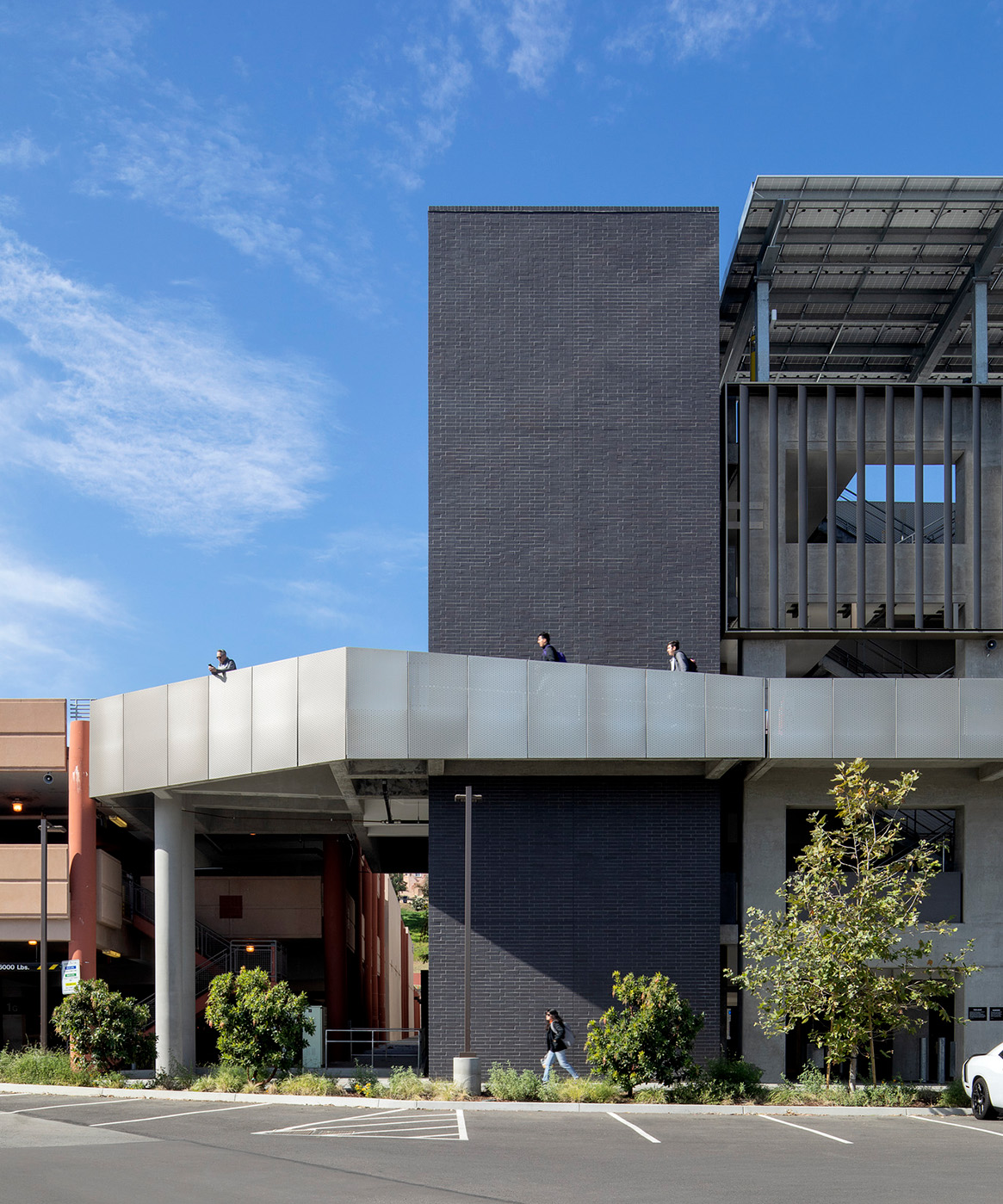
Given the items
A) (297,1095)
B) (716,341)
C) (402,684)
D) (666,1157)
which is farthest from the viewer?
(716,341)

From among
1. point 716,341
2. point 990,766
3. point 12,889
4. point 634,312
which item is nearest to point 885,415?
point 716,341

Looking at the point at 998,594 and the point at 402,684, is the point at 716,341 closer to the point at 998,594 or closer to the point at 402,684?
the point at 998,594

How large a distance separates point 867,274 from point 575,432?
33.8ft

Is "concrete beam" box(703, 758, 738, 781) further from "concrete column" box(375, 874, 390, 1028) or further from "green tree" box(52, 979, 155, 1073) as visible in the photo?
"concrete column" box(375, 874, 390, 1028)

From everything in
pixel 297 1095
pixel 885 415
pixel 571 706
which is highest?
pixel 885 415

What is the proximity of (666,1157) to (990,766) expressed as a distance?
642 inches

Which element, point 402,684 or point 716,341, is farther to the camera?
point 716,341

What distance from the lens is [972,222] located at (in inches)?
1282

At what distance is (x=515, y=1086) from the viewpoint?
25.5m

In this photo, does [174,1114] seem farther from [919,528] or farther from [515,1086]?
[919,528]

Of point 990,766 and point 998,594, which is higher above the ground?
point 998,594

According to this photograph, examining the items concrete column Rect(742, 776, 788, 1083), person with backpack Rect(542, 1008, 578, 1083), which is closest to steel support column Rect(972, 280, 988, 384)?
concrete column Rect(742, 776, 788, 1083)

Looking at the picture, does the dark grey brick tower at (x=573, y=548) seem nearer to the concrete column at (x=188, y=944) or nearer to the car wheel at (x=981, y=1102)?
the concrete column at (x=188, y=944)

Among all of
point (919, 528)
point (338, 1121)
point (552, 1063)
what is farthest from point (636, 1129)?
point (919, 528)
